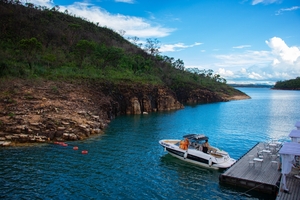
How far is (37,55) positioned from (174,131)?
41135 mm

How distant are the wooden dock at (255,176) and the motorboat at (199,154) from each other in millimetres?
1426

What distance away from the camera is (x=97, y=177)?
21.7 m

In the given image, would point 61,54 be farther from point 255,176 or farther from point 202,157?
point 255,176

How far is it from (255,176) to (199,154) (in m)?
6.21

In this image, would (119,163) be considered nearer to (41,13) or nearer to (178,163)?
(178,163)

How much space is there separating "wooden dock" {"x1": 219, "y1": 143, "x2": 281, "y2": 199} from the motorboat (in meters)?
1.43

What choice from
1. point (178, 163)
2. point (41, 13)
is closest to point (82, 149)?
point (178, 163)

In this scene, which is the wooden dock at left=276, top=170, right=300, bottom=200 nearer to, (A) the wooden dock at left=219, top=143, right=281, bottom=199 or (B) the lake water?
(A) the wooden dock at left=219, top=143, right=281, bottom=199

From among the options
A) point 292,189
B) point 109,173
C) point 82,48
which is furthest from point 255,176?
point 82,48

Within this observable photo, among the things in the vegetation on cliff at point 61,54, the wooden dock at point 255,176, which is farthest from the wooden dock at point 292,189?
the vegetation on cliff at point 61,54

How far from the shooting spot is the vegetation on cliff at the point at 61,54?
182 feet

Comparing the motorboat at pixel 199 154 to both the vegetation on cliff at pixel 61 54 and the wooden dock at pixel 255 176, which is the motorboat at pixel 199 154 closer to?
the wooden dock at pixel 255 176

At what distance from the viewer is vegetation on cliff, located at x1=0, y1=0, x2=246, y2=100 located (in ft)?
182

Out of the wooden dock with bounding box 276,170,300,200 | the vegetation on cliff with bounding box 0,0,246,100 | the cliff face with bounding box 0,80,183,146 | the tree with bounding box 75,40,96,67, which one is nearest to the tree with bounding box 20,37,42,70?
the vegetation on cliff with bounding box 0,0,246,100
